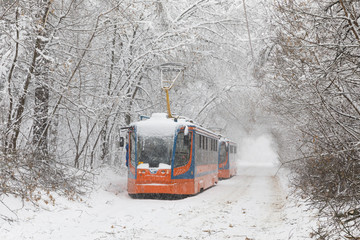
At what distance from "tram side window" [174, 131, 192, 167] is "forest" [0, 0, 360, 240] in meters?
2.44

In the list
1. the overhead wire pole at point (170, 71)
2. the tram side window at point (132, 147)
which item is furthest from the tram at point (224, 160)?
the tram side window at point (132, 147)

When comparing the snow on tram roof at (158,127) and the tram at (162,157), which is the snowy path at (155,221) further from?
the snow on tram roof at (158,127)

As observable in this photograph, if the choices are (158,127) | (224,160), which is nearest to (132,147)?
(158,127)

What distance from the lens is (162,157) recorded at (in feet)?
51.6

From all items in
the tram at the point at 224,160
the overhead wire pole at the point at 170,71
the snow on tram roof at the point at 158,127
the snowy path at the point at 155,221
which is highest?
the overhead wire pole at the point at 170,71

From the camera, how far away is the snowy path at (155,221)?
8.47 m

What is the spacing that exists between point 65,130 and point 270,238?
19808mm

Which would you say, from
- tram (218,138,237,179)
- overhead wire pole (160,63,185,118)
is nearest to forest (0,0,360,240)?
overhead wire pole (160,63,185,118)

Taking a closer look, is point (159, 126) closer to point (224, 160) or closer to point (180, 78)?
point (180, 78)

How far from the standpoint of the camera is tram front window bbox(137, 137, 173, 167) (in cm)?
1566

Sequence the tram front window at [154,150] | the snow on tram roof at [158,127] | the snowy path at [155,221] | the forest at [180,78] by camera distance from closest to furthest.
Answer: the forest at [180,78], the snowy path at [155,221], the tram front window at [154,150], the snow on tram roof at [158,127]

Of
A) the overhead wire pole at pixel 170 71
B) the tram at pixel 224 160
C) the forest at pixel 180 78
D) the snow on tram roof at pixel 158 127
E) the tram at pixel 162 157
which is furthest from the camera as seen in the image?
the tram at pixel 224 160

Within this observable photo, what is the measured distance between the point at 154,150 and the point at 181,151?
923 millimetres

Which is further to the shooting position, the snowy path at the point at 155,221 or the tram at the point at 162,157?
the tram at the point at 162,157
